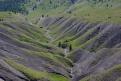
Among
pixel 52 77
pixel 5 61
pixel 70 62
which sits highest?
pixel 5 61

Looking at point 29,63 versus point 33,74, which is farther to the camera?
point 29,63

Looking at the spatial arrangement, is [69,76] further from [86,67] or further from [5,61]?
[5,61]

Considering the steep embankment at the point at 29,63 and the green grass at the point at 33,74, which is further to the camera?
the green grass at the point at 33,74

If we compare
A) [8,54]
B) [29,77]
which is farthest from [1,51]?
[29,77]

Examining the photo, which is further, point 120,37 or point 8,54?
point 120,37

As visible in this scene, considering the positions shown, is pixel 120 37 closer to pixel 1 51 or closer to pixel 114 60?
pixel 114 60

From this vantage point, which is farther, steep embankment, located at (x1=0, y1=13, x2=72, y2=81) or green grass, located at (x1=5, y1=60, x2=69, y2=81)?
green grass, located at (x1=5, y1=60, x2=69, y2=81)

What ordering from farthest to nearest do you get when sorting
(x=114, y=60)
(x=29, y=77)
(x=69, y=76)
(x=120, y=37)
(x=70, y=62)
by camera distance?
(x=120, y=37) → (x=70, y=62) → (x=69, y=76) → (x=114, y=60) → (x=29, y=77)

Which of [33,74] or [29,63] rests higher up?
[33,74]

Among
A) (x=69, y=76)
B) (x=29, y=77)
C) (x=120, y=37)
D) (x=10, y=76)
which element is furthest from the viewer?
(x=120, y=37)

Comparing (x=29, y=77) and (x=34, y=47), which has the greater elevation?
(x=29, y=77)
